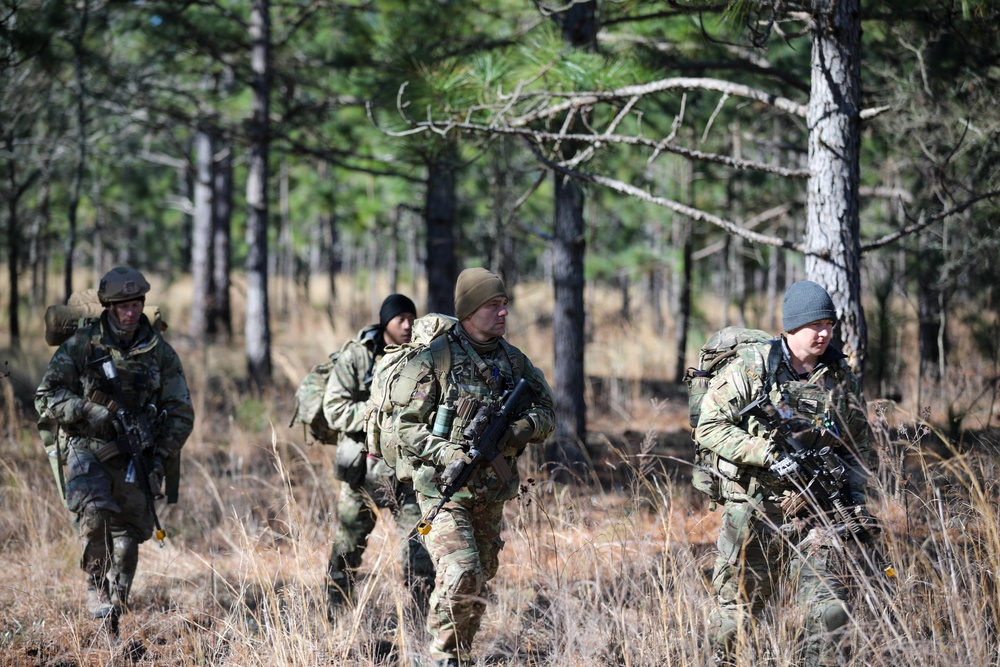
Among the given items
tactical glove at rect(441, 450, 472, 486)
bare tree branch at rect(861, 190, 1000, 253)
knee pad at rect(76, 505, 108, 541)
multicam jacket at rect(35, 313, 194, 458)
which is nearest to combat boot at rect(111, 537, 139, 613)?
knee pad at rect(76, 505, 108, 541)

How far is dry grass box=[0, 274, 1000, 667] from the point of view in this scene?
3006mm

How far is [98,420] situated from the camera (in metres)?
4.18

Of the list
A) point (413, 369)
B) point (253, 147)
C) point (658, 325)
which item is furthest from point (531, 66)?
point (658, 325)

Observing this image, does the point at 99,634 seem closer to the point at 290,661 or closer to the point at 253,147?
the point at 290,661

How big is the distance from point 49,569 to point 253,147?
549cm

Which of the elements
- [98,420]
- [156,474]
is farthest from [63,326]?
[156,474]

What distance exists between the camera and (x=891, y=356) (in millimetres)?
9508

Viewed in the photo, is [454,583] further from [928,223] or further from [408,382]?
[928,223]

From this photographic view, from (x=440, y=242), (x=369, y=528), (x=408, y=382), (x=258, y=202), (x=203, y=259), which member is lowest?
(x=369, y=528)

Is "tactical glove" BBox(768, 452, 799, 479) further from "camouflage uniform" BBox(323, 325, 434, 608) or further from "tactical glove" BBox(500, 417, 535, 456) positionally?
"camouflage uniform" BBox(323, 325, 434, 608)

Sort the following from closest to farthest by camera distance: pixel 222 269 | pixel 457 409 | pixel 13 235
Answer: pixel 457 409
pixel 13 235
pixel 222 269

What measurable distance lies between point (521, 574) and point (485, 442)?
62.6 inches

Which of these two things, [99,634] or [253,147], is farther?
[253,147]

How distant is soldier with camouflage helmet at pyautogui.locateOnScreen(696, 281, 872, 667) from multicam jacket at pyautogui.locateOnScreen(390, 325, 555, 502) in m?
0.76
